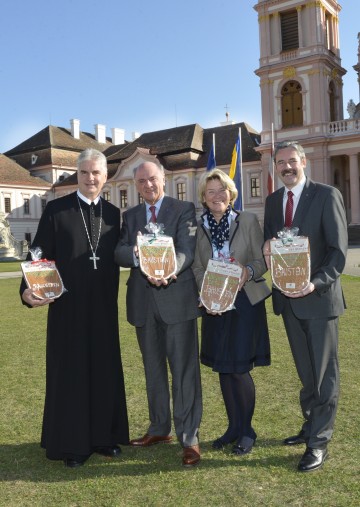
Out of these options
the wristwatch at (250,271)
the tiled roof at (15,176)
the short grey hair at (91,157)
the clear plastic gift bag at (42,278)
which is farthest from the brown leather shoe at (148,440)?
the tiled roof at (15,176)

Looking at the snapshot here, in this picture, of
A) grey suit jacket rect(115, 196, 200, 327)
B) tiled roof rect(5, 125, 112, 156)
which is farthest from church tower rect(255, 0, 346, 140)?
grey suit jacket rect(115, 196, 200, 327)

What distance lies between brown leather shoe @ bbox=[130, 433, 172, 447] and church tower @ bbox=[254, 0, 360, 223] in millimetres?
33822

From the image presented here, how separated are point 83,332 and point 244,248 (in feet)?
4.58

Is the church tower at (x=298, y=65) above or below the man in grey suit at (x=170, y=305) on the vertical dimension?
above

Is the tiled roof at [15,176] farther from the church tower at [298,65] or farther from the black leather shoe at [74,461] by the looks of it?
the black leather shoe at [74,461]

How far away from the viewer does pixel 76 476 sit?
13.1 ft

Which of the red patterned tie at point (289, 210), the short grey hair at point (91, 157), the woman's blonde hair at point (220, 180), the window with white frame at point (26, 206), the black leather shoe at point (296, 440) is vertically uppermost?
the window with white frame at point (26, 206)

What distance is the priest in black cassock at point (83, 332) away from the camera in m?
4.25

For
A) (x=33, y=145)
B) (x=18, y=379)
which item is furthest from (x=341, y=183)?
(x=18, y=379)

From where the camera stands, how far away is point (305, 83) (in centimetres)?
3909

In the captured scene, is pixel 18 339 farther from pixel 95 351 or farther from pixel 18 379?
pixel 95 351

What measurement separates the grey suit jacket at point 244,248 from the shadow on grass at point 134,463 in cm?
117

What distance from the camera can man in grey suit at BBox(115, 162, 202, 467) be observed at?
14.0 ft

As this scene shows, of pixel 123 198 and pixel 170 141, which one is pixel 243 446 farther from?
pixel 123 198
